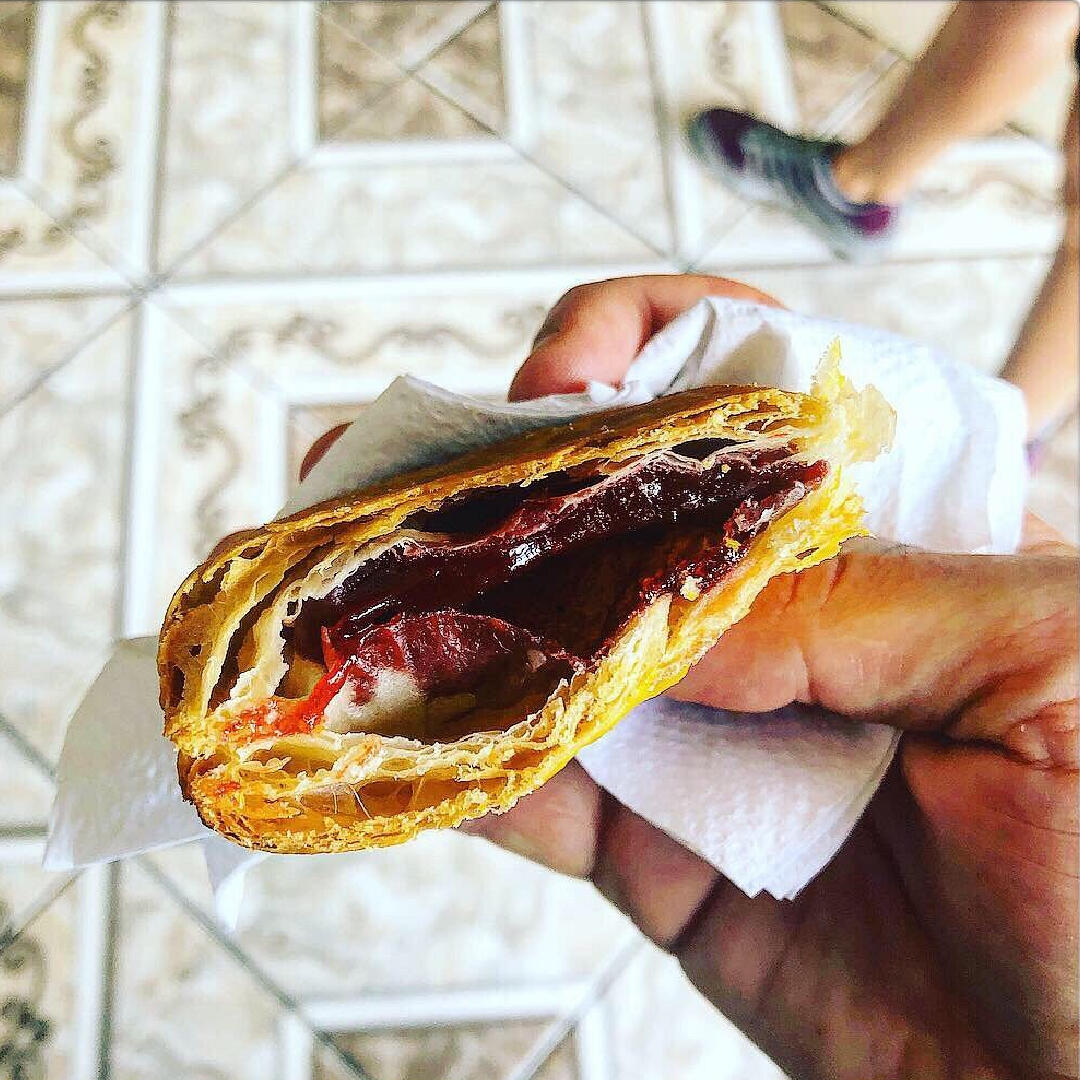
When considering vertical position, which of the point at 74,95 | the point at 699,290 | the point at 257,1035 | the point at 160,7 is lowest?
the point at 257,1035

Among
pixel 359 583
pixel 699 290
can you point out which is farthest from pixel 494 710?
pixel 699 290

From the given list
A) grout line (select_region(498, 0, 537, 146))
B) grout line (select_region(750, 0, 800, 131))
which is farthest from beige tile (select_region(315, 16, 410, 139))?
grout line (select_region(750, 0, 800, 131))

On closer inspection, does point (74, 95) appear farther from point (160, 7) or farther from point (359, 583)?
point (359, 583)

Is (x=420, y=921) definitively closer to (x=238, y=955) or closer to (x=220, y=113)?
(x=238, y=955)

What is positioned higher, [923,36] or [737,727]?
[923,36]

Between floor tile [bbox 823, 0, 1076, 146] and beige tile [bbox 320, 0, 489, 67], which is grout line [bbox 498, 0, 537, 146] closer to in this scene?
beige tile [bbox 320, 0, 489, 67]

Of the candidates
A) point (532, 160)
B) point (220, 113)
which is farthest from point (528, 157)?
point (220, 113)

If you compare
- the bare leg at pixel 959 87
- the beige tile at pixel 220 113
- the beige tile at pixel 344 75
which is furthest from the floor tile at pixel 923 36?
the beige tile at pixel 220 113
